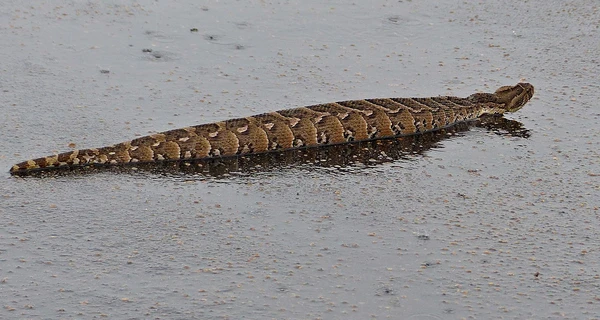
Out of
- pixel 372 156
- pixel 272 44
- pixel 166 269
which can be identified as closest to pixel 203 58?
pixel 272 44

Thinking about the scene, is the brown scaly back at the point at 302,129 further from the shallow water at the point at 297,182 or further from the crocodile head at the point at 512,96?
the shallow water at the point at 297,182

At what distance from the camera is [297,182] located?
7.54 metres

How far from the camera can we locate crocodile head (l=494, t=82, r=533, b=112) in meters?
9.03

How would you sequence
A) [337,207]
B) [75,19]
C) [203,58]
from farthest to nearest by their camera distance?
[75,19] < [203,58] < [337,207]

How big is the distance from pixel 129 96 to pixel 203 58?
125 cm

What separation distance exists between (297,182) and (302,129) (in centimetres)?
82

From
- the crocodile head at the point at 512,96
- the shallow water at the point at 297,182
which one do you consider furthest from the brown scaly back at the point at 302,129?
the shallow water at the point at 297,182

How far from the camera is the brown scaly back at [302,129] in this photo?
7.70m

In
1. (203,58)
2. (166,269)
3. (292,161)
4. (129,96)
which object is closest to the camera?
(166,269)

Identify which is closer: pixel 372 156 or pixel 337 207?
pixel 337 207

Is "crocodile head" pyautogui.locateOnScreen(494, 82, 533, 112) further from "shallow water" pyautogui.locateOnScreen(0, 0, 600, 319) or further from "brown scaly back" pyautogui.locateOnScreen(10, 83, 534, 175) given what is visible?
"shallow water" pyautogui.locateOnScreen(0, 0, 600, 319)

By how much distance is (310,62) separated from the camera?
10156mm

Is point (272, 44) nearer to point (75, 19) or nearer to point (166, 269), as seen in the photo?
point (75, 19)

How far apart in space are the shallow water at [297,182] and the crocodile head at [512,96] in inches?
6.4
